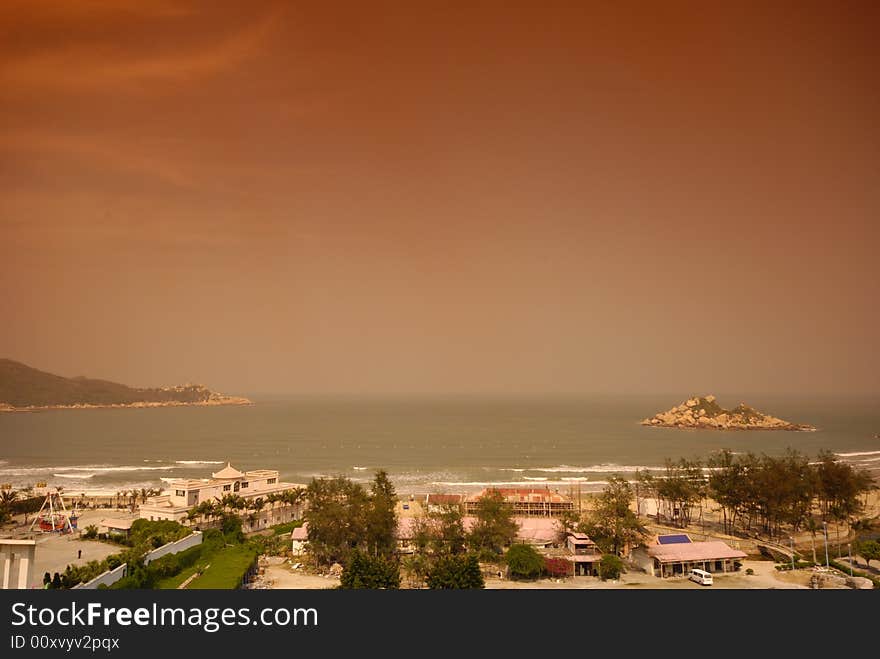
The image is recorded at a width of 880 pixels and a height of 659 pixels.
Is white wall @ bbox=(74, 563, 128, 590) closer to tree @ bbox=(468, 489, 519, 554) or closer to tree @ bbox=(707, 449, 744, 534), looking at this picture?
tree @ bbox=(468, 489, 519, 554)

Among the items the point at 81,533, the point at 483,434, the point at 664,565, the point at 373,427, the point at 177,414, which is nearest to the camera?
the point at 664,565

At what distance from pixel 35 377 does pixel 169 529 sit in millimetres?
36119

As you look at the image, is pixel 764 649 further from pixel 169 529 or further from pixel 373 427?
pixel 373 427

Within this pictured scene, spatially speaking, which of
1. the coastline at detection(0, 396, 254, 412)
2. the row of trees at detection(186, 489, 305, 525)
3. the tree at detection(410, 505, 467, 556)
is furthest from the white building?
the coastline at detection(0, 396, 254, 412)

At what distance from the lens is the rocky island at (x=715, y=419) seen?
4072 cm

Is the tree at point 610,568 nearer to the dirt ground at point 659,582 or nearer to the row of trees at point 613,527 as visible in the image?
the dirt ground at point 659,582

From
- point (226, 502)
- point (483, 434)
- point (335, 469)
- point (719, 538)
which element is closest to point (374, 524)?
point (226, 502)

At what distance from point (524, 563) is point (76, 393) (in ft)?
185

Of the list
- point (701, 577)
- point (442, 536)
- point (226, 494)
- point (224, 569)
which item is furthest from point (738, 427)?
point (224, 569)

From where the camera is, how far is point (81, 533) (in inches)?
545

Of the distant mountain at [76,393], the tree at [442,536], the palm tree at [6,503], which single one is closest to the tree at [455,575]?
the tree at [442,536]

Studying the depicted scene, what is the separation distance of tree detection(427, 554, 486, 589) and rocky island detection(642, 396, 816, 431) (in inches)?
1470

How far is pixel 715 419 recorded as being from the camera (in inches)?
1673

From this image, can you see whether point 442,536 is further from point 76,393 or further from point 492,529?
point 76,393
